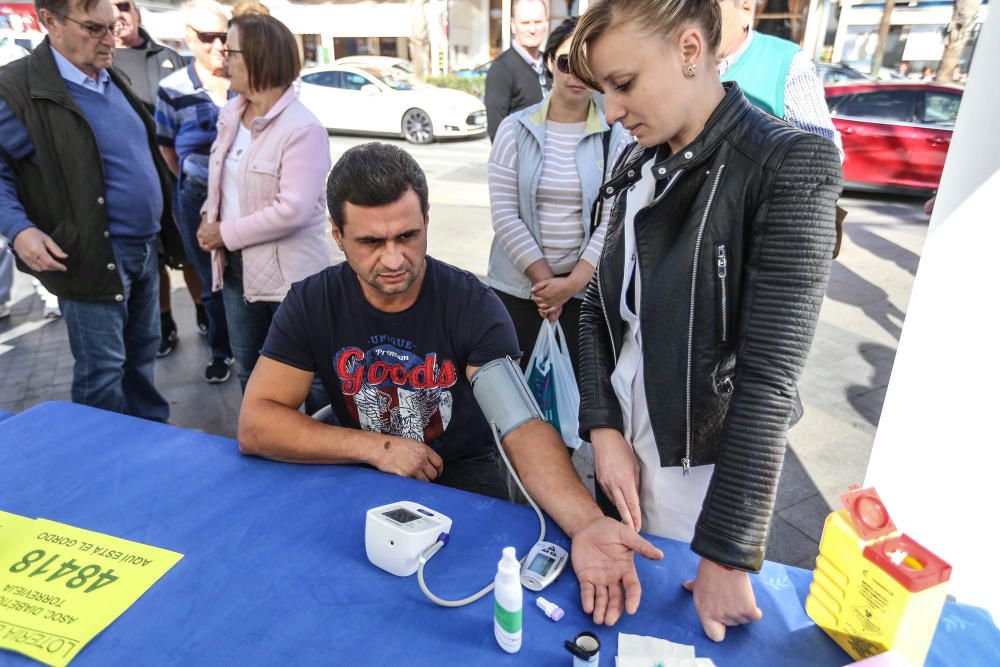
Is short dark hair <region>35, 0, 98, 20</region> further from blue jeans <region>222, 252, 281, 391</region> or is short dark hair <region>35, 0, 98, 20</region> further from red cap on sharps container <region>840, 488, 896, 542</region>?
red cap on sharps container <region>840, 488, 896, 542</region>

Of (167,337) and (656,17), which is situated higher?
(656,17)

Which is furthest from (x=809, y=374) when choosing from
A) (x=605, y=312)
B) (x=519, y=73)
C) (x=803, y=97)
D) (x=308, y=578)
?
(x=308, y=578)

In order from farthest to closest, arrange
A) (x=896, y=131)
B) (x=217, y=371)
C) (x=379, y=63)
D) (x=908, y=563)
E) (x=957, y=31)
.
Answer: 1. (x=379, y=63)
2. (x=957, y=31)
3. (x=896, y=131)
4. (x=217, y=371)
5. (x=908, y=563)

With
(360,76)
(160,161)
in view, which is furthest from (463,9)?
(160,161)

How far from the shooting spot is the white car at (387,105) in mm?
Result: 11242

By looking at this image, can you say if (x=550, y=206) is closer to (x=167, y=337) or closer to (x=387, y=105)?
(x=167, y=337)

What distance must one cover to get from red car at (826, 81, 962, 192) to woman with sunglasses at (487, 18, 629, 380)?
6379 millimetres

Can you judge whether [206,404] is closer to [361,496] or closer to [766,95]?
[361,496]

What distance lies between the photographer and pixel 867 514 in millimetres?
998

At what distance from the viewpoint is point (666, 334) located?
48.2 inches

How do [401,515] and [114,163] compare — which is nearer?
[401,515]

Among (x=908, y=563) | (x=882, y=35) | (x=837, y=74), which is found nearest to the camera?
(x=908, y=563)

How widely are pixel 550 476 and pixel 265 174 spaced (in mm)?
1782

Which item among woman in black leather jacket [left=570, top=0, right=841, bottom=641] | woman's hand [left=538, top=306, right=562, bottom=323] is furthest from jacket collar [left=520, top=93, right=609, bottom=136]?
woman in black leather jacket [left=570, top=0, right=841, bottom=641]
